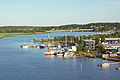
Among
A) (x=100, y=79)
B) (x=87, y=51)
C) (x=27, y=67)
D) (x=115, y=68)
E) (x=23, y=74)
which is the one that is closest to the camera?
(x=100, y=79)

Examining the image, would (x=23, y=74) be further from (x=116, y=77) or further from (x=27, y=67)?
(x=116, y=77)

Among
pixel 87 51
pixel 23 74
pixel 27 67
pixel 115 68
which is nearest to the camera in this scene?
pixel 23 74

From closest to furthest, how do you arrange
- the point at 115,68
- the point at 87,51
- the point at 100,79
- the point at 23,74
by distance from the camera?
the point at 100,79 < the point at 23,74 < the point at 115,68 < the point at 87,51

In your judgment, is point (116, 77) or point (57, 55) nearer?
point (116, 77)

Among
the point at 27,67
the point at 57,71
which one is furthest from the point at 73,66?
the point at 27,67

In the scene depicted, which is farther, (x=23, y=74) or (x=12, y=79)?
(x=23, y=74)

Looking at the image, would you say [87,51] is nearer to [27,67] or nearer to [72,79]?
[27,67]

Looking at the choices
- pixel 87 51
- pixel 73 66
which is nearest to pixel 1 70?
pixel 73 66

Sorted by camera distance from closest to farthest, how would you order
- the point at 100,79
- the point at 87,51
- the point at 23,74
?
the point at 100,79
the point at 23,74
the point at 87,51
